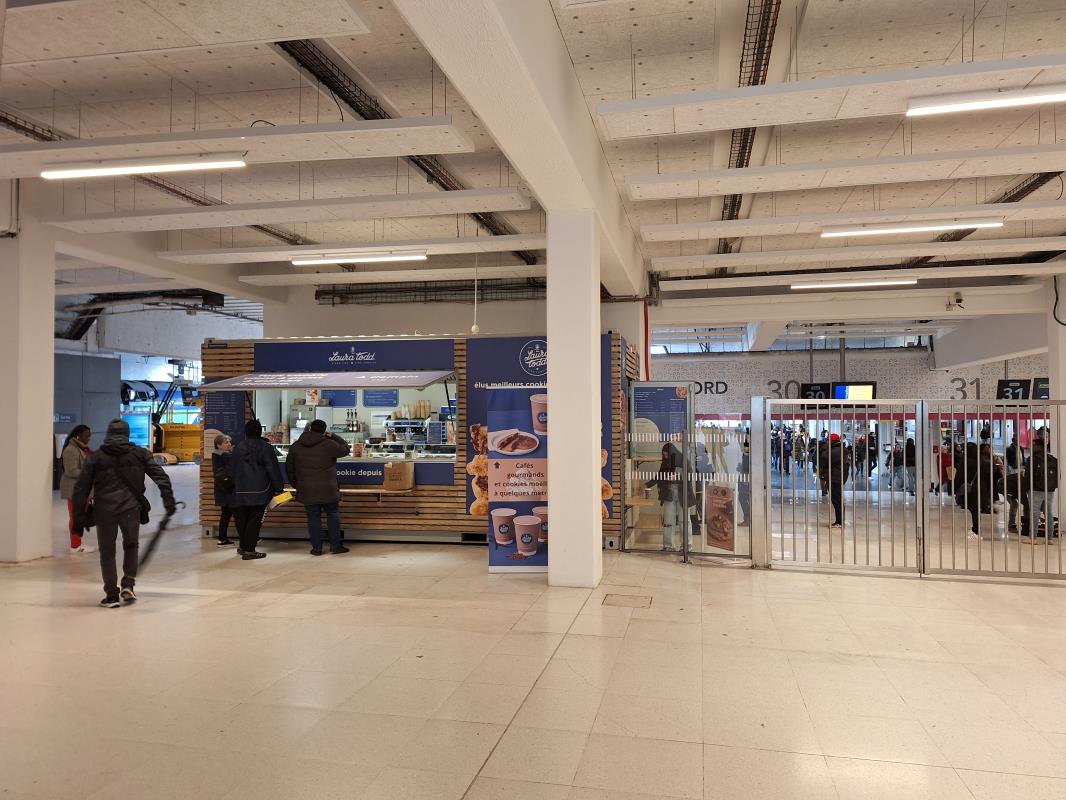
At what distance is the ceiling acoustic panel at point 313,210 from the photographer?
7164 mm

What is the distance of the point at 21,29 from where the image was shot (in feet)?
14.5

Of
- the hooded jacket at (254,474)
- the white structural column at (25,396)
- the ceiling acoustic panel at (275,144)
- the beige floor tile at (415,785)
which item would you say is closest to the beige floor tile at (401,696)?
the beige floor tile at (415,785)

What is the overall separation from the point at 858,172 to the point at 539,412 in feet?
11.4

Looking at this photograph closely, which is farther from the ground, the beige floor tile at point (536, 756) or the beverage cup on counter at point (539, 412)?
the beverage cup on counter at point (539, 412)

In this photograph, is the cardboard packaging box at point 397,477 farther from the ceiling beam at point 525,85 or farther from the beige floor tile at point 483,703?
the beige floor tile at point 483,703

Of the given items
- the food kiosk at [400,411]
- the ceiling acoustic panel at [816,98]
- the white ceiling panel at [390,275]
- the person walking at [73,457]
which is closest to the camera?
the ceiling acoustic panel at [816,98]

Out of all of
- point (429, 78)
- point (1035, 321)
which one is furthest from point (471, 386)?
point (1035, 321)

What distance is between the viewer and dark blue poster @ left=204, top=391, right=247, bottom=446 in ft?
30.5

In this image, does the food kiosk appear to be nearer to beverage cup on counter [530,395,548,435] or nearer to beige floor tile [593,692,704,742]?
beverage cup on counter [530,395,548,435]

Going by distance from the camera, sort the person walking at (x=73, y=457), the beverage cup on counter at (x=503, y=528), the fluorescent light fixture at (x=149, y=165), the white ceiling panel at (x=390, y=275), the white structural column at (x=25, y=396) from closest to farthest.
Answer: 1. the fluorescent light fixture at (x=149, y=165)
2. the beverage cup on counter at (x=503, y=528)
3. the white structural column at (x=25, y=396)
4. the person walking at (x=73, y=457)
5. the white ceiling panel at (x=390, y=275)

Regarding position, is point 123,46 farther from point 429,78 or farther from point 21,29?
point 429,78

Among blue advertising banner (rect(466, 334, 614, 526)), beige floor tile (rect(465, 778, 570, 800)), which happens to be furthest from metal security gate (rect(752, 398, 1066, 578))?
beige floor tile (rect(465, 778, 570, 800))

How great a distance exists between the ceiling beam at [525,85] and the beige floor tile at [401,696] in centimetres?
344

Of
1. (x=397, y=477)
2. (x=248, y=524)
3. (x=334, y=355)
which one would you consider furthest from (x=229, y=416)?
(x=397, y=477)
